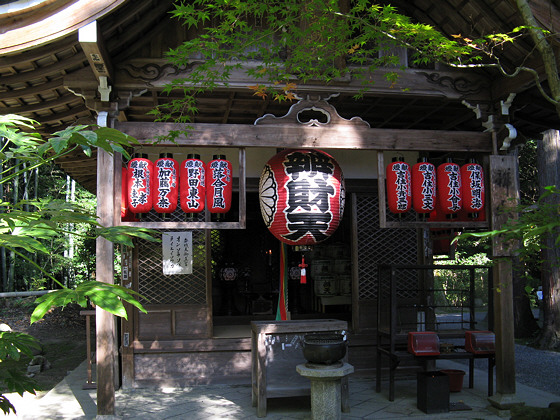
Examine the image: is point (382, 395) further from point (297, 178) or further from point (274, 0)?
point (274, 0)

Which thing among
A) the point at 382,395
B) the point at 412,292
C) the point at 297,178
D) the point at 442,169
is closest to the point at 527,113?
the point at 442,169

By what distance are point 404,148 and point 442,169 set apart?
595 millimetres

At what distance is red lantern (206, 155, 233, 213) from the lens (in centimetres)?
648

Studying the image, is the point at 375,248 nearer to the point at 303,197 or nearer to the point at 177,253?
the point at 303,197

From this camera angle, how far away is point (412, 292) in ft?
30.5

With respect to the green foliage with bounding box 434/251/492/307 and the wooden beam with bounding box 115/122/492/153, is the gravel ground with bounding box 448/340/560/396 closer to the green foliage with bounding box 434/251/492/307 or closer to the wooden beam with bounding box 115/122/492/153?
the wooden beam with bounding box 115/122/492/153

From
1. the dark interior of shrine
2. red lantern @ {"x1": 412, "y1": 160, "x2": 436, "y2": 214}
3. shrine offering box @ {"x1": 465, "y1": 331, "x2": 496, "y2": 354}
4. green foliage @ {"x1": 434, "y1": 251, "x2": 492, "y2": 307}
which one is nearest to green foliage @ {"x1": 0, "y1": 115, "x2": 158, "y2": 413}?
red lantern @ {"x1": 412, "y1": 160, "x2": 436, "y2": 214}

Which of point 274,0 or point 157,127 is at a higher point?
point 274,0

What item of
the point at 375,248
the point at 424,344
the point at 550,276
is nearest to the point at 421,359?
the point at 424,344

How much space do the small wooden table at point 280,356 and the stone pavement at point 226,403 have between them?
0.32m

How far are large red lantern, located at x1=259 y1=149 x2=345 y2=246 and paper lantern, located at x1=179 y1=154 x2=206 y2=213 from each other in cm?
93

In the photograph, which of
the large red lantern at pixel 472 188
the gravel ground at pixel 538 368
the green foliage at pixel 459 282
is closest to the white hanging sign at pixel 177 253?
the large red lantern at pixel 472 188

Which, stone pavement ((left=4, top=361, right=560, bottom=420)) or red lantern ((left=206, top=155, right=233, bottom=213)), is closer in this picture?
red lantern ((left=206, top=155, right=233, bottom=213))

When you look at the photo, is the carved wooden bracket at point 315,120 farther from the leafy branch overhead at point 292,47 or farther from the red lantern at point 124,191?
the red lantern at point 124,191
